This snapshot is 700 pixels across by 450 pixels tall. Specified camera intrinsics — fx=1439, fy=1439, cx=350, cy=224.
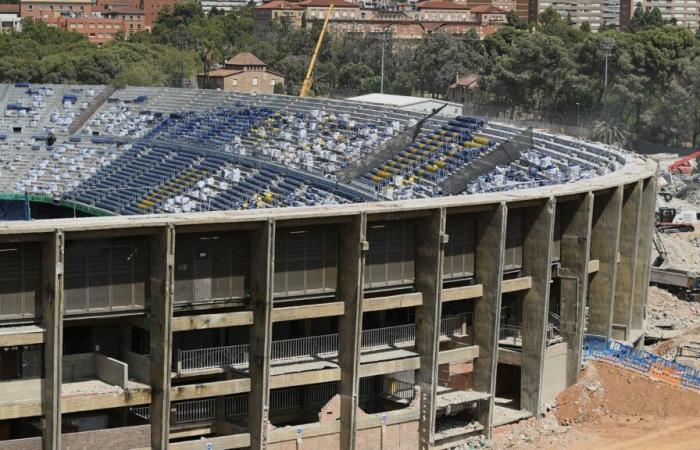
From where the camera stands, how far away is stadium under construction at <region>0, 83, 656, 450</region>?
3238 cm

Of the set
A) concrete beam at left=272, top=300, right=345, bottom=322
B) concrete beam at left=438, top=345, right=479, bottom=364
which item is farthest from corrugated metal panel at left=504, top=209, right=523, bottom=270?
concrete beam at left=272, top=300, right=345, bottom=322

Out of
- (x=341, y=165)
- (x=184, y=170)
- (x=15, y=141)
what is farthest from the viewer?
(x=15, y=141)

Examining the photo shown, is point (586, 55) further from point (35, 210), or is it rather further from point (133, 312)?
point (133, 312)

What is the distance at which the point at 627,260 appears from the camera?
150 feet

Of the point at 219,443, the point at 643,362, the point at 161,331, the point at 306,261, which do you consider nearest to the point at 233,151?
the point at 643,362

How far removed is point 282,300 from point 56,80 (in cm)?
9374

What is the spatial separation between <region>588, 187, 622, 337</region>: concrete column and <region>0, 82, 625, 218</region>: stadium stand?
5150 mm

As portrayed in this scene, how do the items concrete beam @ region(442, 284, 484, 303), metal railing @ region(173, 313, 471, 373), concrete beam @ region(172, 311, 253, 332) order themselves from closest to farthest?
concrete beam @ region(172, 311, 253, 332)
metal railing @ region(173, 313, 471, 373)
concrete beam @ region(442, 284, 484, 303)

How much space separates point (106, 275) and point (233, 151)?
41109mm

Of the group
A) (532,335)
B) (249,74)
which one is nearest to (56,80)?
(249,74)

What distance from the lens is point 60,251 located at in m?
31.0

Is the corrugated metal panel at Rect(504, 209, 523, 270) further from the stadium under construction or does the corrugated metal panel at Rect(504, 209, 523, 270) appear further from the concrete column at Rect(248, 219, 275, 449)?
the concrete column at Rect(248, 219, 275, 449)

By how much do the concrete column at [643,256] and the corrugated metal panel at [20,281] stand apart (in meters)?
22.1

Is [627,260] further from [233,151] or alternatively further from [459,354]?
[233,151]
